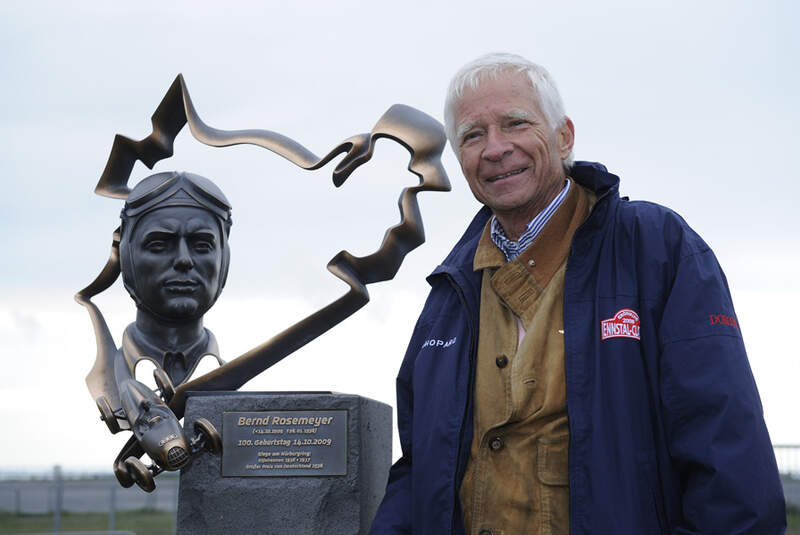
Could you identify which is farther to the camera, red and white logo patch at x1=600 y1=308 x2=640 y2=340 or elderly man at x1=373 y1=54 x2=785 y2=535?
red and white logo patch at x1=600 y1=308 x2=640 y2=340

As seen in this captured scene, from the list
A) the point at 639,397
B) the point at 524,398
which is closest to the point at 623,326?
the point at 639,397

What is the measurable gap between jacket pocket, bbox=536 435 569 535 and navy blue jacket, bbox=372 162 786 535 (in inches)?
3.0

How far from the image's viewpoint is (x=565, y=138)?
313 cm

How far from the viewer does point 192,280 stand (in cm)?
507

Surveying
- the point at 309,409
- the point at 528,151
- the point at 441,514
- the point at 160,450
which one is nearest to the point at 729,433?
the point at 441,514

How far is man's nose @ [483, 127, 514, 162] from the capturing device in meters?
2.98

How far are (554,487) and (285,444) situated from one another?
195 centimetres

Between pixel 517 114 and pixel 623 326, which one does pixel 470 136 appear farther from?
pixel 623 326

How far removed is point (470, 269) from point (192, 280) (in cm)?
234

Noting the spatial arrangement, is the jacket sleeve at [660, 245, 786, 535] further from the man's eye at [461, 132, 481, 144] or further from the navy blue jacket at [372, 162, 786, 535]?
the man's eye at [461, 132, 481, 144]

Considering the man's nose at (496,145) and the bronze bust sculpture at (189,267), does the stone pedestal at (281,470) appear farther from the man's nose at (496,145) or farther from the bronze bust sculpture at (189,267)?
the man's nose at (496,145)

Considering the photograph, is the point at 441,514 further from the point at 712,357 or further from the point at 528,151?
the point at 528,151

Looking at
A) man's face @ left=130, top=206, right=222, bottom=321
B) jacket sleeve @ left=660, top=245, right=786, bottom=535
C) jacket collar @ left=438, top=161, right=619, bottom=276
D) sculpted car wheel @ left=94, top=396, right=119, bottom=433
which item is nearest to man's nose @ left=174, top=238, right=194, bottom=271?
man's face @ left=130, top=206, right=222, bottom=321

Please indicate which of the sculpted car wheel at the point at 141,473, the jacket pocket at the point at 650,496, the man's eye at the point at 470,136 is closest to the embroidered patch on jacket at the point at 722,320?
the jacket pocket at the point at 650,496
